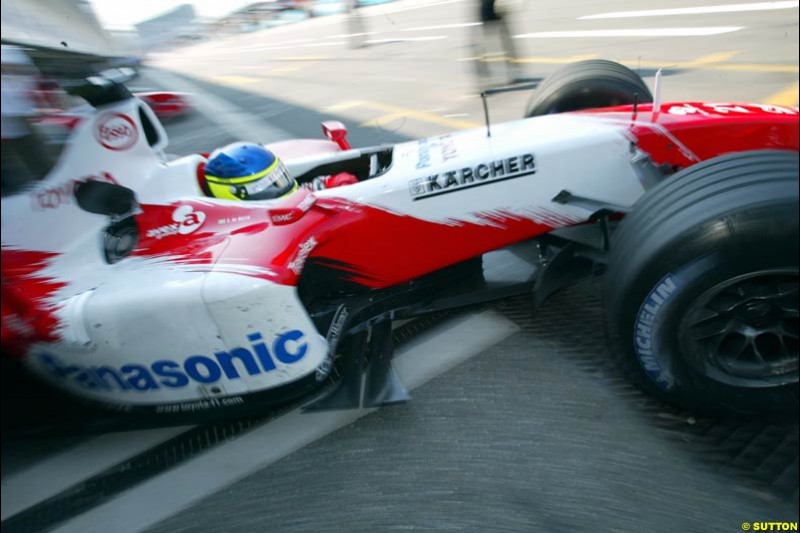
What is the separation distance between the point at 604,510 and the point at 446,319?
1.20 m

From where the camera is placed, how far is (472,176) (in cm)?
230

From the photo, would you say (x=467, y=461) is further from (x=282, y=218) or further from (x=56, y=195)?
(x=56, y=195)

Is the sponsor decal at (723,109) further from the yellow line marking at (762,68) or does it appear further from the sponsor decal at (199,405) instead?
the yellow line marking at (762,68)

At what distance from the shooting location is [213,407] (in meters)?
2.23

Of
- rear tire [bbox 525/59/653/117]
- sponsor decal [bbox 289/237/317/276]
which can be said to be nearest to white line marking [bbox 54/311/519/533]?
sponsor decal [bbox 289/237/317/276]

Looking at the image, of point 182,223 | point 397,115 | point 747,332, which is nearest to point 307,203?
point 182,223

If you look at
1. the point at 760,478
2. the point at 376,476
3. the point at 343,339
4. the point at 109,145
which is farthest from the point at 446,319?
the point at 109,145

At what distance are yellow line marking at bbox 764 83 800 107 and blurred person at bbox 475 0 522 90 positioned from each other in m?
2.44

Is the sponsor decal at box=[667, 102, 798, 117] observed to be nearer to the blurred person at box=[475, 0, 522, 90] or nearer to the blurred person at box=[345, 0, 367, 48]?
the blurred person at box=[475, 0, 522, 90]

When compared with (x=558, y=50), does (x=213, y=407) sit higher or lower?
lower

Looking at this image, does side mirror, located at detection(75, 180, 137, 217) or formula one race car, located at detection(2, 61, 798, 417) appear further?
side mirror, located at detection(75, 180, 137, 217)

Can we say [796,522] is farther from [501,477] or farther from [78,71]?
[78,71]

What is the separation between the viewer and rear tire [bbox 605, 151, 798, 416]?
160 centimetres

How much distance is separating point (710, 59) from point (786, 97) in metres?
0.98
